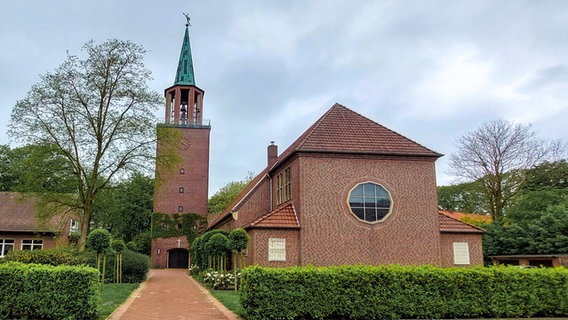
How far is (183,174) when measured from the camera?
129 feet

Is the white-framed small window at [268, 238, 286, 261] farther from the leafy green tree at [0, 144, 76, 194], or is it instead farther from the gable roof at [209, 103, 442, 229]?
the leafy green tree at [0, 144, 76, 194]

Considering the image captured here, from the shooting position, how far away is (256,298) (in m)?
10.9

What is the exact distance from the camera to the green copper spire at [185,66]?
4038 cm

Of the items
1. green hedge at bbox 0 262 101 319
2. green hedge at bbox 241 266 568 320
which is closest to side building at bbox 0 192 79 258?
green hedge at bbox 0 262 101 319

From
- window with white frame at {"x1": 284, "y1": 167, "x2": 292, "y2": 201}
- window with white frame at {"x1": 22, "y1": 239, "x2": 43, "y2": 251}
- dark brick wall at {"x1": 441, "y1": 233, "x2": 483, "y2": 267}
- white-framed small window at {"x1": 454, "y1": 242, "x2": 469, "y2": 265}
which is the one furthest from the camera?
window with white frame at {"x1": 22, "y1": 239, "x2": 43, "y2": 251}

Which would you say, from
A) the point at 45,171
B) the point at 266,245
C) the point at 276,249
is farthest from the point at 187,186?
the point at 276,249

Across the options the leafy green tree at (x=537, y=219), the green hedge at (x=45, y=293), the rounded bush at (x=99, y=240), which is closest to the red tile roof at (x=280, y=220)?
the rounded bush at (x=99, y=240)

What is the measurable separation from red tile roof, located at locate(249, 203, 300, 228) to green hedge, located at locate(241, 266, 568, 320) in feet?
22.6

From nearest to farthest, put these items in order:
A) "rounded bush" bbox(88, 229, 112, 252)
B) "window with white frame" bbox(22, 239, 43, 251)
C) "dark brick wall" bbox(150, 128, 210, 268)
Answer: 1. "rounded bush" bbox(88, 229, 112, 252)
2. "window with white frame" bbox(22, 239, 43, 251)
3. "dark brick wall" bbox(150, 128, 210, 268)

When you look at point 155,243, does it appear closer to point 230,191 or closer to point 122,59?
point 122,59

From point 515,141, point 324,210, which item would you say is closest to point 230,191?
point 515,141

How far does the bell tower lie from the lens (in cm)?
3838

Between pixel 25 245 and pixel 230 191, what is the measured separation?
3319cm

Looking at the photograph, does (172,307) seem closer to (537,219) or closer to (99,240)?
(99,240)
